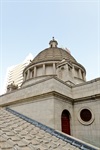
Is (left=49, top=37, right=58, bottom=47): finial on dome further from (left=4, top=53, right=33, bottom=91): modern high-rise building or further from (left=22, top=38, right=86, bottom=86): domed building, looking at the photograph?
(left=4, top=53, right=33, bottom=91): modern high-rise building

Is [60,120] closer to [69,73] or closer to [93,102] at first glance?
[93,102]

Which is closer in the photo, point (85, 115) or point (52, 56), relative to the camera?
point (85, 115)

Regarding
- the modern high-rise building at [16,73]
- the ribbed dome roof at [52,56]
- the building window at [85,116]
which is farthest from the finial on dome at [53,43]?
the modern high-rise building at [16,73]

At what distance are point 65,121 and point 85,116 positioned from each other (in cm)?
158

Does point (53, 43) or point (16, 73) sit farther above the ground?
point (16, 73)

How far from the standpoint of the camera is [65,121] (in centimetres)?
1048

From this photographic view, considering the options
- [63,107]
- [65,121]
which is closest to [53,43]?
[63,107]

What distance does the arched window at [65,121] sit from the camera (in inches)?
402

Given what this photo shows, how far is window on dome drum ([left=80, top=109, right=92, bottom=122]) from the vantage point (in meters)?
10.5

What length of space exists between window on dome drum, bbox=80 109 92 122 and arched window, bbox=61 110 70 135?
1.07 m

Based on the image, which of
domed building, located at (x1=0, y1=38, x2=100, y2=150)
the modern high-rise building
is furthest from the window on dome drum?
the modern high-rise building

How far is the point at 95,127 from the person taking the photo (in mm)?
9867

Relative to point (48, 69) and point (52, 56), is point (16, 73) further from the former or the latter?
point (48, 69)

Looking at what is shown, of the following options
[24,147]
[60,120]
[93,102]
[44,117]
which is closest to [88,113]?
[93,102]
